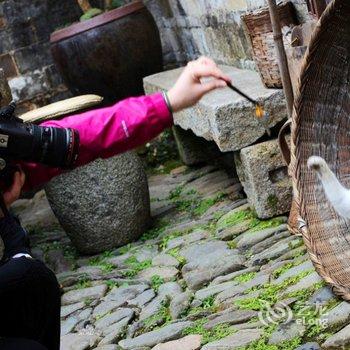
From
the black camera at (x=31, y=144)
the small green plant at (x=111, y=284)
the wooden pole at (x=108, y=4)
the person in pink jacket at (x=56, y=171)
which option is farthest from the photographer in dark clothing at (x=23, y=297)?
the wooden pole at (x=108, y=4)

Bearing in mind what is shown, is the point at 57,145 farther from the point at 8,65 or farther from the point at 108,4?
the point at 8,65

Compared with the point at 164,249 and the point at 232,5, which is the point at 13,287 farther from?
the point at 232,5

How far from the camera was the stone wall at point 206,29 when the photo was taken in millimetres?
5879

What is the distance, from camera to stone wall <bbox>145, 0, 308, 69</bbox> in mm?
5879

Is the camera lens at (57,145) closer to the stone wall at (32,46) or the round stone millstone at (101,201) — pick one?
the round stone millstone at (101,201)

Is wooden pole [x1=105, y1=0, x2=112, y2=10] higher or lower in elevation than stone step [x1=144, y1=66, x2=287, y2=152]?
higher

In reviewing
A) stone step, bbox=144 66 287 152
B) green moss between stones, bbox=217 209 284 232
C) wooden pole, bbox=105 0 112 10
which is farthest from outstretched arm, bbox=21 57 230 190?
wooden pole, bbox=105 0 112 10

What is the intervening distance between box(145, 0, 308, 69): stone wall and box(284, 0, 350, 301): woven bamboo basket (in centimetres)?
105

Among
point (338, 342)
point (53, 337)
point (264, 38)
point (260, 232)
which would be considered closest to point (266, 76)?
point (264, 38)

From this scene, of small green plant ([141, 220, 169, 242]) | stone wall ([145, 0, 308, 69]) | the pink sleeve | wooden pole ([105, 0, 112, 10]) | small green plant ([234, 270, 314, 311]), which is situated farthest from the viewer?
wooden pole ([105, 0, 112, 10])

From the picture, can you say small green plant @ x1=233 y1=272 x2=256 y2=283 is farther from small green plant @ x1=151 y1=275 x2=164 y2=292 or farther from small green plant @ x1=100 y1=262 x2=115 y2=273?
small green plant @ x1=100 y1=262 x2=115 y2=273

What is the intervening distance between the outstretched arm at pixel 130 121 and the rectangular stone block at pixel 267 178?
192 cm

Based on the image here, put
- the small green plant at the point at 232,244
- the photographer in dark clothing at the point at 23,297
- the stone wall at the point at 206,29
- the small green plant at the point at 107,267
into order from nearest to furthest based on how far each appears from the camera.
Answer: the photographer in dark clothing at the point at 23,297
the small green plant at the point at 232,244
the small green plant at the point at 107,267
the stone wall at the point at 206,29

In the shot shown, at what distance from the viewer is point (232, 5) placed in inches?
236
